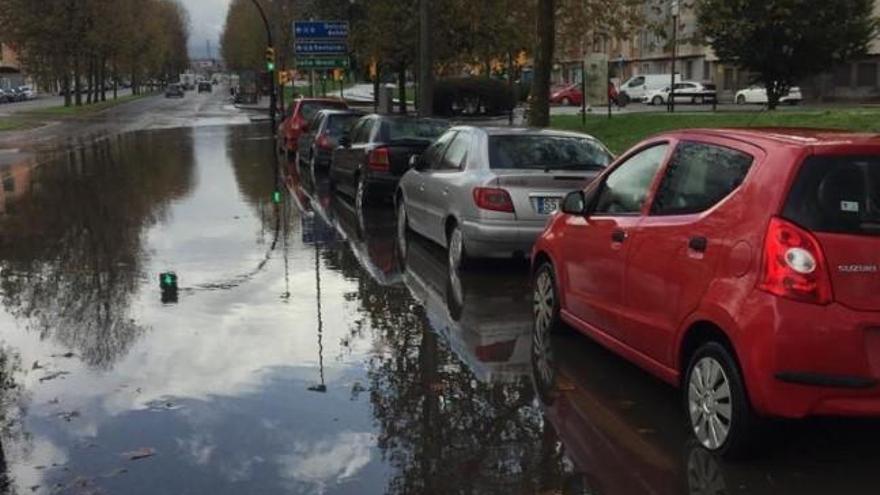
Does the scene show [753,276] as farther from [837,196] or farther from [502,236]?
[502,236]

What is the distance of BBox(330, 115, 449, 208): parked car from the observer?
14172 mm

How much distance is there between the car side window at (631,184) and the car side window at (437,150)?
4.51 meters

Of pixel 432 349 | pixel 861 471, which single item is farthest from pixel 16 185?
pixel 861 471

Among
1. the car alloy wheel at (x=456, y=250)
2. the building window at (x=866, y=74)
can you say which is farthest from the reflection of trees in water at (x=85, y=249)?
the building window at (x=866, y=74)

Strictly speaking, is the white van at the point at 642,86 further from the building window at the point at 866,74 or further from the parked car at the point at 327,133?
the parked car at the point at 327,133

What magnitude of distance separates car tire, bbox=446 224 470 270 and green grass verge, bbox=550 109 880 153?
10.1 metres

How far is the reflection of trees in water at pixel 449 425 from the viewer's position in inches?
180

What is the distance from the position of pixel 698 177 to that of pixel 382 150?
921cm

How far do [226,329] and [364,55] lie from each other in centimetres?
2773

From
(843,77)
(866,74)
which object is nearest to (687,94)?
(843,77)

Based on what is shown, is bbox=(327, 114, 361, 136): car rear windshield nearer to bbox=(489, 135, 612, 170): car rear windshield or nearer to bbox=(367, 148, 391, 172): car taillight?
bbox=(367, 148, 391, 172): car taillight

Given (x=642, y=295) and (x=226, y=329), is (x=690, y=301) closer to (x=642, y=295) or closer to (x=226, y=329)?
(x=642, y=295)

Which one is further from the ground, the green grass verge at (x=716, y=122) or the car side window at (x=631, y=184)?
the green grass verge at (x=716, y=122)

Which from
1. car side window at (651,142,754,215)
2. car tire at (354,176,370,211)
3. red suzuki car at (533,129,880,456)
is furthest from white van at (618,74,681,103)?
red suzuki car at (533,129,880,456)
